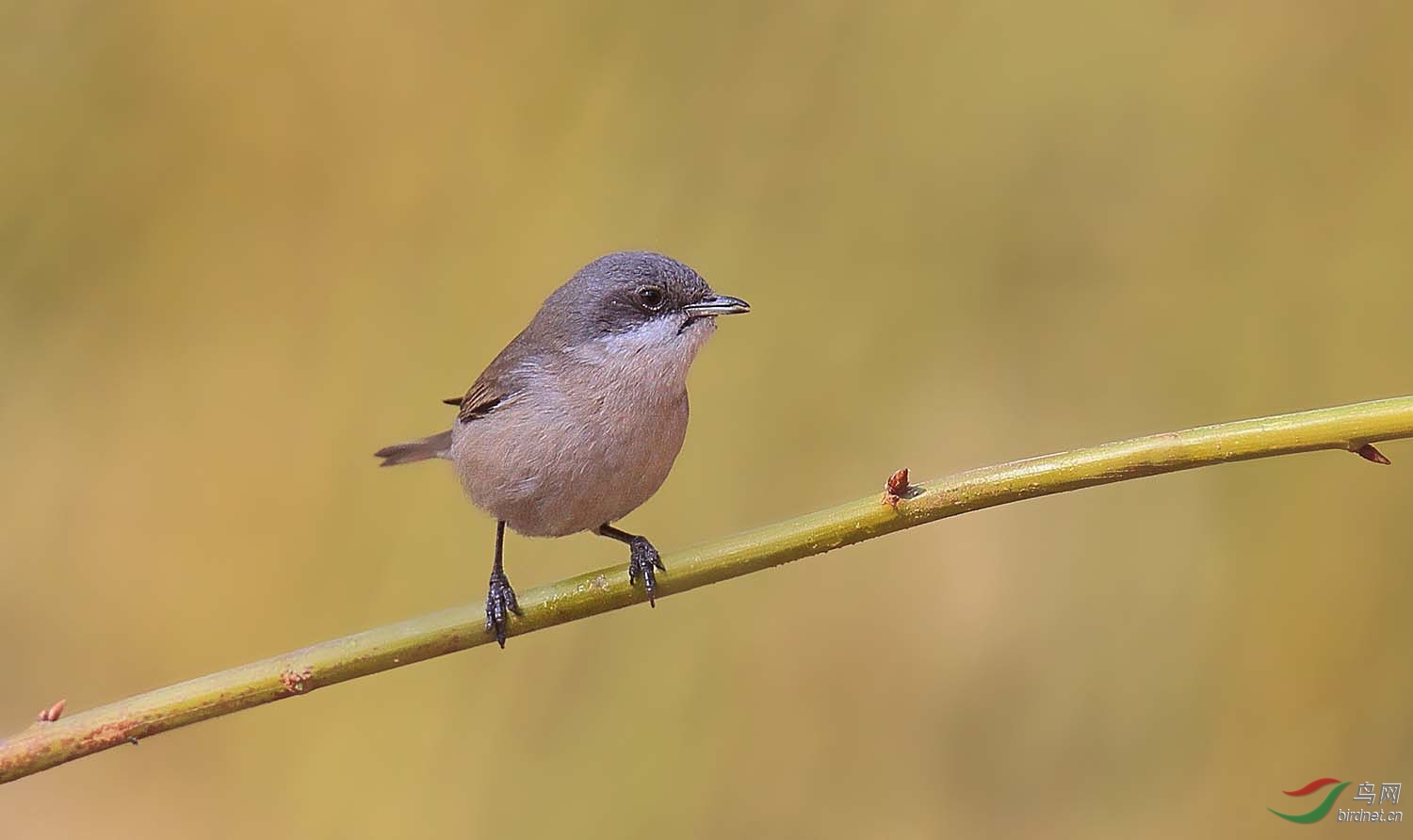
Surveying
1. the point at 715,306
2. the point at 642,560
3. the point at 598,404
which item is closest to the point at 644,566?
the point at 642,560

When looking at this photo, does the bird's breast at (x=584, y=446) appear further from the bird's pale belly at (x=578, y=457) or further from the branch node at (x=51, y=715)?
the branch node at (x=51, y=715)

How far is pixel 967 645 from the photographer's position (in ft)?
11.3

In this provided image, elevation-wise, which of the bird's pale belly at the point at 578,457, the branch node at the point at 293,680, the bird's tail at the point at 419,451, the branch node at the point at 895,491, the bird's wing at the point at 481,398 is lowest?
the branch node at the point at 293,680

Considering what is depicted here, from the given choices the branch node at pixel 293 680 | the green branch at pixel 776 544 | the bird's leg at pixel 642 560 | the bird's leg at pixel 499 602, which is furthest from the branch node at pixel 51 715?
the bird's leg at pixel 642 560

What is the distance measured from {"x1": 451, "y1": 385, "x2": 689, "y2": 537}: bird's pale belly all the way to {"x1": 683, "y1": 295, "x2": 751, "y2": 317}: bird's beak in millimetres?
183

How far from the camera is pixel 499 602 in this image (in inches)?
91.7

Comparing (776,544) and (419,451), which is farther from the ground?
(419,451)

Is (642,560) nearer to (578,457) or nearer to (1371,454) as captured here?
(578,457)

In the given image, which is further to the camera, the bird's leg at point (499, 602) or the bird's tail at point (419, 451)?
the bird's tail at point (419, 451)

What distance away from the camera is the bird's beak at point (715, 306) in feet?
7.60

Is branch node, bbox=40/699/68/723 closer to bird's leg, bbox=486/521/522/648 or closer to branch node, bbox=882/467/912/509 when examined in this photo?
bird's leg, bbox=486/521/522/648

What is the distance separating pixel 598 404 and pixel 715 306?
31 centimetres

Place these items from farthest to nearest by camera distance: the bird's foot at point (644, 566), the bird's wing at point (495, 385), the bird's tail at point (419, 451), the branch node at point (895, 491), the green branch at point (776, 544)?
the bird's tail at point (419, 451) → the bird's wing at point (495, 385) → the bird's foot at point (644, 566) → the branch node at point (895, 491) → the green branch at point (776, 544)

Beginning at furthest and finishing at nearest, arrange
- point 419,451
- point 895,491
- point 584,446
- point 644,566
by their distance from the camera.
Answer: point 419,451 < point 584,446 < point 644,566 < point 895,491
